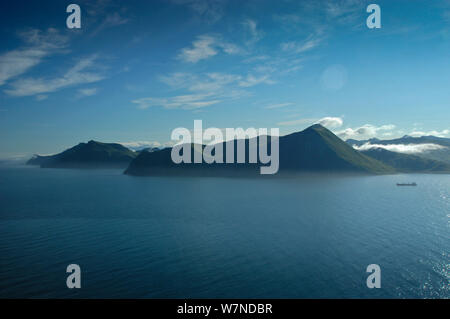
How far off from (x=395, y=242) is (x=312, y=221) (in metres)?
26.9

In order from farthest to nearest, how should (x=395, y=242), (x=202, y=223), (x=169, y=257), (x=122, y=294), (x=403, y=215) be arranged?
(x=403, y=215) < (x=202, y=223) < (x=395, y=242) < (x=169, y=257) < (x=122, y=294)

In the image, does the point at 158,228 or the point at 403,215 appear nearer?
the point at 158,228

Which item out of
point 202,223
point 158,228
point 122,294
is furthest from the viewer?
point 202,223

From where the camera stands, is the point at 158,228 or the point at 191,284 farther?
the point at 158,228

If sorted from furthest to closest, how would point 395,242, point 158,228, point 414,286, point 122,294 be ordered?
point 158,228 → point 395,242 → point 414,286 → point 122,294

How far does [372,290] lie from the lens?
123 ft

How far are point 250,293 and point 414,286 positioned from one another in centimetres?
2452

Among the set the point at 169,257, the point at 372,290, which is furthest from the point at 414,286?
the point at 169,257

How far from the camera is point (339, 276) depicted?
42.0 metres

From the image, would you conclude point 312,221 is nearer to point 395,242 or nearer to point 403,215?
point 395,242
